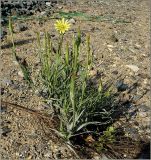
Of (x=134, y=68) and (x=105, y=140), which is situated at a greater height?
(x=134, y=68)

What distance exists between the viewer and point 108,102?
3900mm

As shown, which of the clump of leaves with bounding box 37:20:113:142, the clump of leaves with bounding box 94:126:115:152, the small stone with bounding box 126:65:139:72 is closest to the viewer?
the clump of leaves with bounding box 37:20:113:142

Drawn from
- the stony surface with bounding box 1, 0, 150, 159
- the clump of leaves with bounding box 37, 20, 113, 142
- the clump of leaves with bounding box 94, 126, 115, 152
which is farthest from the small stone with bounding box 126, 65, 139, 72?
the clump of leaves with bounding box 94, 126, 115, 152

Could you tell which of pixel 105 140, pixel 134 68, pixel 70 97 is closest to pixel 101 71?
pixel 134 68

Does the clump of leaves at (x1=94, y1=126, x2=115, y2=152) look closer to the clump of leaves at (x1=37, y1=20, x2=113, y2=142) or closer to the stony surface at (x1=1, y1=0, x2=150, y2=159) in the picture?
the clump of leaves at (x1=37, y1=20, x2=113, y2=142)

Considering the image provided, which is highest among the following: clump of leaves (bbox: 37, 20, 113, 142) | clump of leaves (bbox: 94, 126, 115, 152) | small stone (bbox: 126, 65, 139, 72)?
clump of leaves (bbox: 37, 20, 113, 142)

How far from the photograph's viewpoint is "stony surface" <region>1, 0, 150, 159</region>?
11.8 ft

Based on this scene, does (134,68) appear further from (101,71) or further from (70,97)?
(70,97)

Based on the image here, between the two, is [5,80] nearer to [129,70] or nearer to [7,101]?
[7,101]

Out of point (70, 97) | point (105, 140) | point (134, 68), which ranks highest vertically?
point (70, 97)

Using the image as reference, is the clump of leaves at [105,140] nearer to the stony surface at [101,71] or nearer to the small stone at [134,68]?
the stony surface at [101,71]

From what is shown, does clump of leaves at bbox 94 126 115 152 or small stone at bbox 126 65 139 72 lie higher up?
small stone at bbox 126 65 139 72

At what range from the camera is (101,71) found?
15.6 ft

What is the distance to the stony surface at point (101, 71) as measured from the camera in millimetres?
3596
